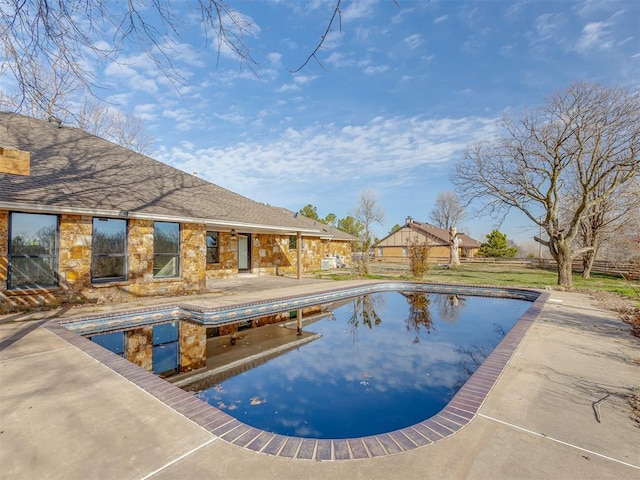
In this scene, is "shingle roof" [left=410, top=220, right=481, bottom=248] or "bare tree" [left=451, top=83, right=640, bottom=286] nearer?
"bare tree" [left=451, top=83, right=640, bottom=286]

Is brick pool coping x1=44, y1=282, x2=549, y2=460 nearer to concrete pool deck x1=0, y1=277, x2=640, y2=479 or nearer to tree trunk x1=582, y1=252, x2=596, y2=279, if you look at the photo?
concrete pool deck x1=0, y1=277, x2=640, y2=479

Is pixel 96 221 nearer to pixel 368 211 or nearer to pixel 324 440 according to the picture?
pixel 324 440

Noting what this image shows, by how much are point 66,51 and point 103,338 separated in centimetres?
554

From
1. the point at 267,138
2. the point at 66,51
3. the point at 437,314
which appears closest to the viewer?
the point at 66,51

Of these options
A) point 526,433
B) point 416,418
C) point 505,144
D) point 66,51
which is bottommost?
point 416,418

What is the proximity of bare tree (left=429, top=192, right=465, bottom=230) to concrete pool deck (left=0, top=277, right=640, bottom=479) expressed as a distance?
4262 cm

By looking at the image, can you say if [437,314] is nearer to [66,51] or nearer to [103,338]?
[103,338]

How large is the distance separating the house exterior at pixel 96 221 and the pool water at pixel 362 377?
594cm

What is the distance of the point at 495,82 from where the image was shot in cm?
1391

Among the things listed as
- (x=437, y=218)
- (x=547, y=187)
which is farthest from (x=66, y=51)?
(x=437, y=218)

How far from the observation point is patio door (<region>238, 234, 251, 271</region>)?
54.4ft

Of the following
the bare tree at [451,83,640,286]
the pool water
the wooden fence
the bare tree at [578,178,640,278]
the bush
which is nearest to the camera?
the pool water

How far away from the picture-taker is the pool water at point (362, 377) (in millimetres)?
3670

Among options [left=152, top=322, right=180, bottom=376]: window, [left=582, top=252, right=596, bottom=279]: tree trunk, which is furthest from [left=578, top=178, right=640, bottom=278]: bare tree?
[left=152, top=322, right=180, bottom=376]: window
